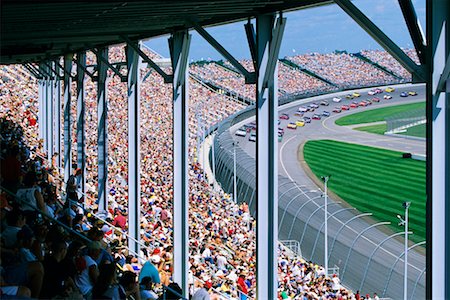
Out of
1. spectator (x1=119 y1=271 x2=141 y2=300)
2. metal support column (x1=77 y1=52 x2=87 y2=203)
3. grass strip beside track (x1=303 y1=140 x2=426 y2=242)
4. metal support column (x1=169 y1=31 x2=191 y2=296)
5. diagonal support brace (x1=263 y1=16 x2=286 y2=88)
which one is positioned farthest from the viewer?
grass strip beside track (x1=303 y1=140 x2=426 y2=242)

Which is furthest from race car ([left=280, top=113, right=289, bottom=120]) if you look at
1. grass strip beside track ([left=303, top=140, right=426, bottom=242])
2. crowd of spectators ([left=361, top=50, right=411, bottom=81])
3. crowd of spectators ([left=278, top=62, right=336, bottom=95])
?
crowd of spectators ([left=361, top=50, right=411, bottom=81])

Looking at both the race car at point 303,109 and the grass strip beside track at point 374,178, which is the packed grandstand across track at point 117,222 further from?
the race car at point 303,109

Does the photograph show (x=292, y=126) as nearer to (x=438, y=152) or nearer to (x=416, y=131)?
(x=416, y=131)

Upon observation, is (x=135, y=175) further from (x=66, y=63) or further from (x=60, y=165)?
(x=60, y=165)

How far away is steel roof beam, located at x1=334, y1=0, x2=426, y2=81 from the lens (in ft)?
13.6

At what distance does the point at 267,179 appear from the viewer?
6.61 m

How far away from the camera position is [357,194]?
3472 centimetres

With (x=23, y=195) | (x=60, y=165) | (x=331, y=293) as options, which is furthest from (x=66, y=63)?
(x=23, y=195)

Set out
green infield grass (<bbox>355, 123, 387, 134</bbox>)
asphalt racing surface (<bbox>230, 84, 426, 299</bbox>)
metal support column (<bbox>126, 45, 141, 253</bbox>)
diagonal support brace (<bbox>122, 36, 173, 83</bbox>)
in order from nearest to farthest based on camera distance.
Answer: diagonal support brace (<bbox>122, 36, 173, 83</bbox>)
metal support column (<bbox>126, 45, 141, 253</bbox>)
asphalt racing surface (<bbox>230, 84, 426, 299</bbox>)
green infield grass (<bbox>355, 123, 387, 134</bbox>)

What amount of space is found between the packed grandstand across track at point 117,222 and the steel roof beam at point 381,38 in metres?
1.92

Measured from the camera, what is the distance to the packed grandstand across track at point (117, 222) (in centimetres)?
437

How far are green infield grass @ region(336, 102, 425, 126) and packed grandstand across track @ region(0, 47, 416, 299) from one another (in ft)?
86.1

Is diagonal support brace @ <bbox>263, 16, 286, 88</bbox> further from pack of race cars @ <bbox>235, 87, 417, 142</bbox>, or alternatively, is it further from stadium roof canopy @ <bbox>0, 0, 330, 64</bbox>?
pack of race cars @ <bbox>235, 87, 417, 142</bbox>

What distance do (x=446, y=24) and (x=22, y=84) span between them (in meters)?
33.8
